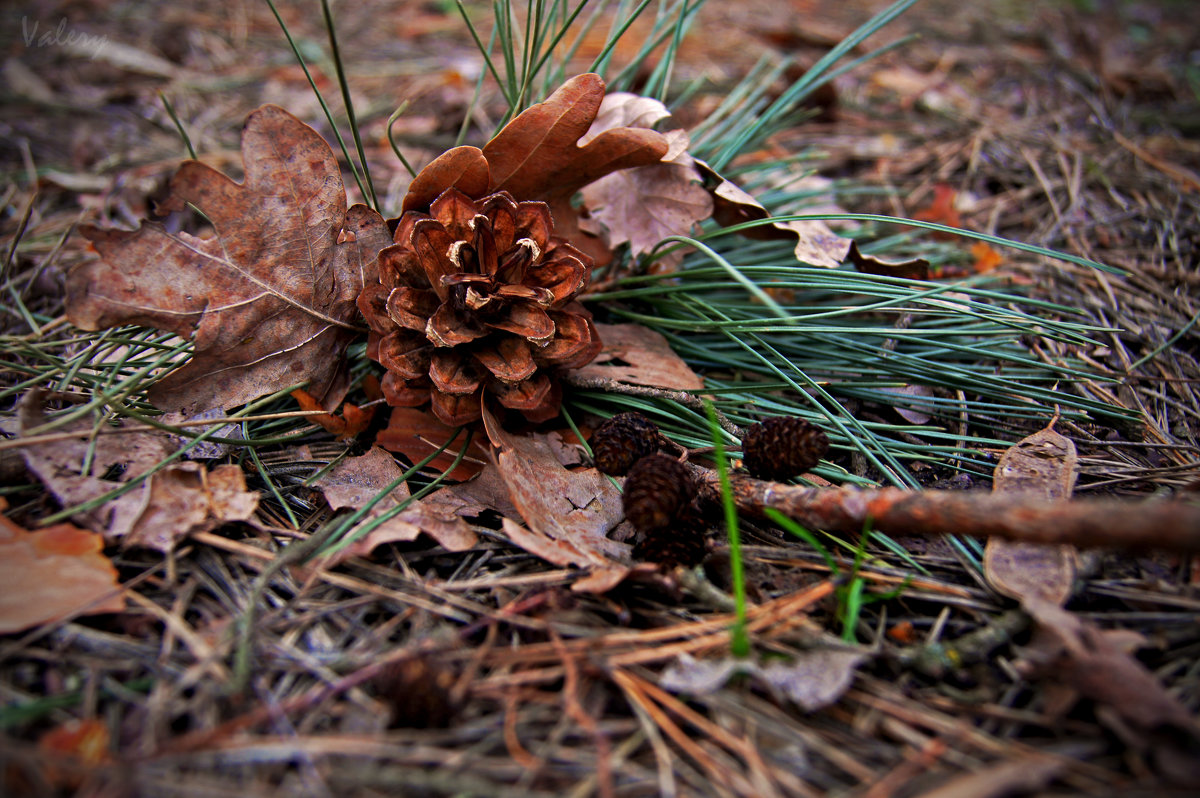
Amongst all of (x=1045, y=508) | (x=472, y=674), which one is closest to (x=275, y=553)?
(x=472, y=674)

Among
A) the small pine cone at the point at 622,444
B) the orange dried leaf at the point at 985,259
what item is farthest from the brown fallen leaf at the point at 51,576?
the orange dried leaf at the point at 985,259

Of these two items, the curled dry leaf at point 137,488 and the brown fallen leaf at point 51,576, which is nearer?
the brown fallen leaf at point 51,576

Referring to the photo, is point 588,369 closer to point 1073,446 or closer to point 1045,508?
point 1045,508

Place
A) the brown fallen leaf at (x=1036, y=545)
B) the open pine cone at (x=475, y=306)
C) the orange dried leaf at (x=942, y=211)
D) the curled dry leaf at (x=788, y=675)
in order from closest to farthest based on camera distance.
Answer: the curled dry leaf at (x=788, y=675) < the brown fallen leaf at (x=1036, y=545) < the open pine cone at (x=475, y=306) < the orange dried leaf at (x=942, y=211)

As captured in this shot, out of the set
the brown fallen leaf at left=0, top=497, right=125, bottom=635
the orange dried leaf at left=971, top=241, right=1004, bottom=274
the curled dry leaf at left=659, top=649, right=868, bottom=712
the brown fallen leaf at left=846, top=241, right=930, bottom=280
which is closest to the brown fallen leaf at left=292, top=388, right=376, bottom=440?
the brown fallen leaf at left=0, top=497, right=125, bottom=635

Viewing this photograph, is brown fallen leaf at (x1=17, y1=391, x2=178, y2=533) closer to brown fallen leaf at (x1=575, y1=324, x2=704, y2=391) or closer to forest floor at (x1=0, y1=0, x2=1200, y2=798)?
forest floor at (x1=0, y1=0, x2=1200, y2=798)

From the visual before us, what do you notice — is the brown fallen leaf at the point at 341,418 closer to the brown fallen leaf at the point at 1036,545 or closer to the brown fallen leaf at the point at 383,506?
the brown fallen leaf at the point at 383,506
